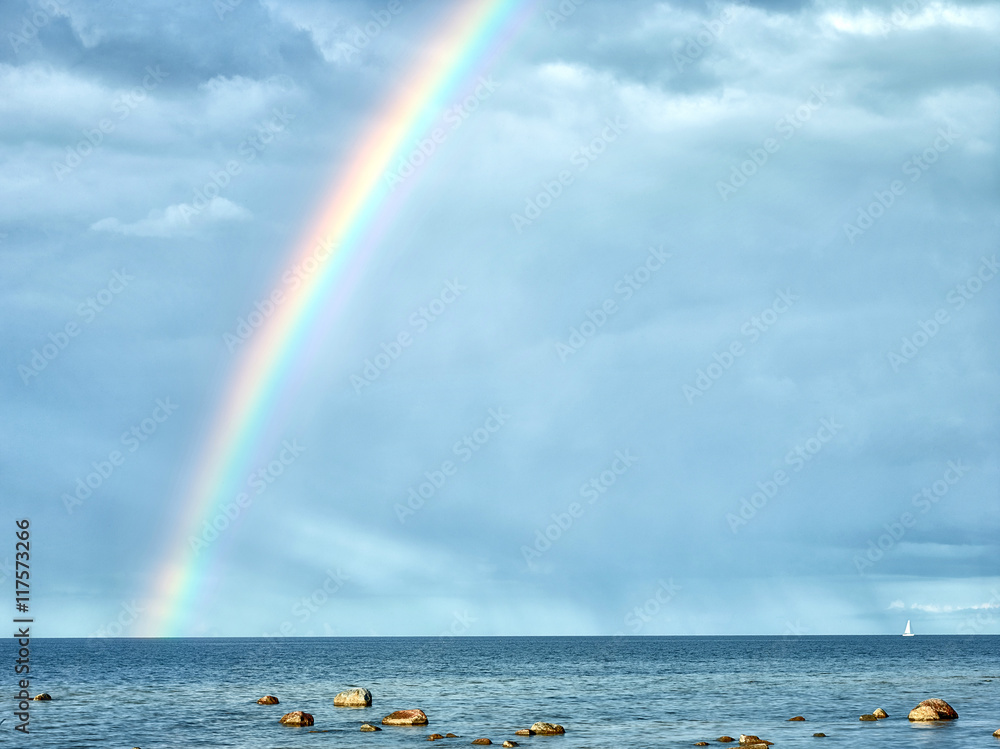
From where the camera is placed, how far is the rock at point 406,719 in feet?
237

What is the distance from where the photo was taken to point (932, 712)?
237 ft

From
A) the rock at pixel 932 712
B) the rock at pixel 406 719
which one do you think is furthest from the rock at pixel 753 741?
the rock at pixel 406 719

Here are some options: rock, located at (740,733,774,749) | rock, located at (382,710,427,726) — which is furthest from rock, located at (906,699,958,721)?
rock, located at (382,710,427,726)

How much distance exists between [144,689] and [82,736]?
5104 centimetres

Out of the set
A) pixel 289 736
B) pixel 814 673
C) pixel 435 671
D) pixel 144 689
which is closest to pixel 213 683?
pixel 144 689

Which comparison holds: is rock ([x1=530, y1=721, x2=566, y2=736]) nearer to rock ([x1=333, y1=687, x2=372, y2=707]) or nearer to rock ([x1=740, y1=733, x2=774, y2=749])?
rock ([x1=740, y1=733, x2=774, y2=749])

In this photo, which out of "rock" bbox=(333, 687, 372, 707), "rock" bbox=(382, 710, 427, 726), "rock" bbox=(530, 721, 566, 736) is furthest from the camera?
"rock" bbox=(333, 687, 372, 707)

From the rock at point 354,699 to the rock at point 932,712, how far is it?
46339 millimetres

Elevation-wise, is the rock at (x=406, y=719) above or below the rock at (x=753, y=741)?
above

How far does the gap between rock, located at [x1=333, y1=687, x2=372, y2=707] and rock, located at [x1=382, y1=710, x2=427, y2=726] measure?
16.2 metres

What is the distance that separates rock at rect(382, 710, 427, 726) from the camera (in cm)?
7231

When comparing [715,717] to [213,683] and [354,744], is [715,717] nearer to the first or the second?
[354,744]

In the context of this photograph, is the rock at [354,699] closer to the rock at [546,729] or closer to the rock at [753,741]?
the rock at [546,729]

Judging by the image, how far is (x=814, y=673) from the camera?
14712cm
